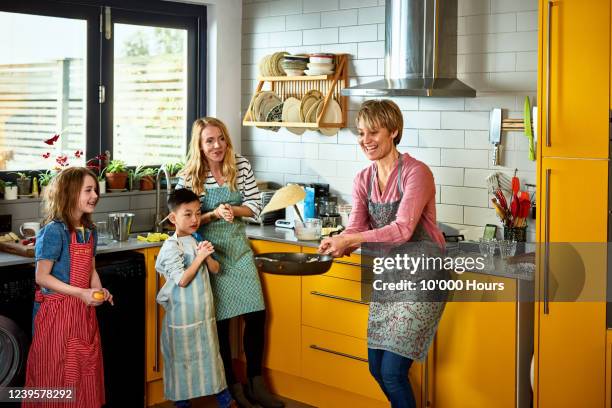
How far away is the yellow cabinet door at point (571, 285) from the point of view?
374 cm

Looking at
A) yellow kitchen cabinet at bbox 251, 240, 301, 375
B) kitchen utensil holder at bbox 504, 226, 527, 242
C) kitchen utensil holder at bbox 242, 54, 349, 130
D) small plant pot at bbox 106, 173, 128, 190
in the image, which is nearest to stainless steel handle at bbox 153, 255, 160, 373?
yellow kitchen cabinet at bbox 251, 240, 301, 375

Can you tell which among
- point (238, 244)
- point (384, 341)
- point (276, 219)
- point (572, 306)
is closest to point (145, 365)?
point (238, 244)

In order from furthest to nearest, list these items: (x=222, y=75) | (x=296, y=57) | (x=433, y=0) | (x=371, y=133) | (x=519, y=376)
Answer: (x=222, y=75), (x=296, y=57), (x=433, y=0), (x=519, y=376), (x=371, y=133)

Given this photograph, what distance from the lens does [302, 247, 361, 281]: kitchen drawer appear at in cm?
440

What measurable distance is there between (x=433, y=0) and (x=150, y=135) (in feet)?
6.44

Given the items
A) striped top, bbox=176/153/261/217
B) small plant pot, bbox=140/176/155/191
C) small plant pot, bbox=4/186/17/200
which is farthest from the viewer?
small plant pot, bbox=140/176/155/191

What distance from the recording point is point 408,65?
449 cm

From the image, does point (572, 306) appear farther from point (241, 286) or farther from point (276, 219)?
point (276, 219)

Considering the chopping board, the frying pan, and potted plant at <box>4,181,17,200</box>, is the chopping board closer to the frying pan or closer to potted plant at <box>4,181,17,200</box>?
potted plant at <box>4,181,17,200</box>

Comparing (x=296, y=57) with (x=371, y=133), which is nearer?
(x=371, y=133)

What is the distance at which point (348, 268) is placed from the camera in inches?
175

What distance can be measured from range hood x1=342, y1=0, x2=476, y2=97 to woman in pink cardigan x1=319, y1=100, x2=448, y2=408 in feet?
2.38

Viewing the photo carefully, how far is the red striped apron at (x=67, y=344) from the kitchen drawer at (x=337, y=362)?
122 centimetres

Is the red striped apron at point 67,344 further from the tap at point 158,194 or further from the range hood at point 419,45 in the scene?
the range hood at point 419,45
